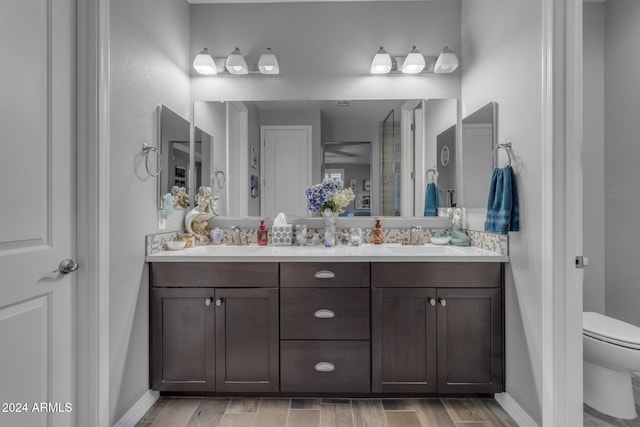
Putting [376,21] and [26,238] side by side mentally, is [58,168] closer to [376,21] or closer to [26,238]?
[26,238]

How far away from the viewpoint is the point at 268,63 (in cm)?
244

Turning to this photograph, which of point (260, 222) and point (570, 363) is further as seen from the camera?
point (260, 222)

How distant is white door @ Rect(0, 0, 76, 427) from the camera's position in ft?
3.83

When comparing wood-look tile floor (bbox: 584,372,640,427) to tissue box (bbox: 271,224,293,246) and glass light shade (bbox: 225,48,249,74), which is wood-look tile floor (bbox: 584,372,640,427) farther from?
glass light shade (bbox: 225,48,249,74)

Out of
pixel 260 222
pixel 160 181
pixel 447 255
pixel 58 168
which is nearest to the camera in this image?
pixel 58 168

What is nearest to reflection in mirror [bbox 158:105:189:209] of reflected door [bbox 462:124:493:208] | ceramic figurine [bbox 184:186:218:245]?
ceramic figurine [bbox 184:186:218:245]

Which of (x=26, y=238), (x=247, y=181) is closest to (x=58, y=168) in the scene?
(x=26, y=238)

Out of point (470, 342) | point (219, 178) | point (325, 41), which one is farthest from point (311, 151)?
point (470, 342)

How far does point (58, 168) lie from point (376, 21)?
7.37 feet

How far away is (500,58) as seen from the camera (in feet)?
6.48

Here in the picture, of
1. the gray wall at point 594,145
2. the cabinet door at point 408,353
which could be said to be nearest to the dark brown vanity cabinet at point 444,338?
the cabinet door at point 408,353

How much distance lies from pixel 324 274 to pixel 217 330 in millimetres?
687

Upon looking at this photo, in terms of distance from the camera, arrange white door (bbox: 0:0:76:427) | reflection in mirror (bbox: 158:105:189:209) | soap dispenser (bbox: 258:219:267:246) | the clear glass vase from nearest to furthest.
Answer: white door (bbox: 0:0:76:427)
reflection in mirror (bbox: 158:105:189:209)
the clear glass vase
soap dispenser (bbox: 258:219:267:246)

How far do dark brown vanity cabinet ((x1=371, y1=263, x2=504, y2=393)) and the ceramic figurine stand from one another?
4.47 ft
